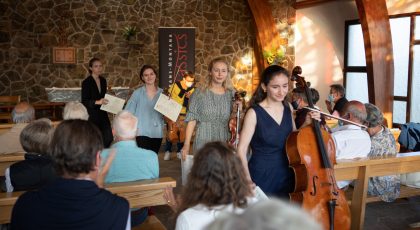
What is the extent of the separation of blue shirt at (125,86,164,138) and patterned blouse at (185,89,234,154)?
30.3 inches

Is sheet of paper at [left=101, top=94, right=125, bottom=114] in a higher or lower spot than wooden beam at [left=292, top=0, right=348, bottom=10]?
lower

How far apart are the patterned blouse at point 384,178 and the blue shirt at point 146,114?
1.84 m

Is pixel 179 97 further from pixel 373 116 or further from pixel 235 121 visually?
pixel 373 116

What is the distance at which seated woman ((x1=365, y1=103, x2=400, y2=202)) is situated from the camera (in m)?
3.55

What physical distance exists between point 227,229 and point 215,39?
9.48 meters

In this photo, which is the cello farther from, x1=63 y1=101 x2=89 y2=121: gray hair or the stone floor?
x1=63 y1=101 x2=89 y2=121: gray hair

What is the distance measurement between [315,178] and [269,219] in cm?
206

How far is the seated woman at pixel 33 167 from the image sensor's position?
2.29m

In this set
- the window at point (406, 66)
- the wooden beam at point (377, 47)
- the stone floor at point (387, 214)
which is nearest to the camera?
the stone floor at point (387, 214)

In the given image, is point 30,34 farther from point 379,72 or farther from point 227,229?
point 227,229

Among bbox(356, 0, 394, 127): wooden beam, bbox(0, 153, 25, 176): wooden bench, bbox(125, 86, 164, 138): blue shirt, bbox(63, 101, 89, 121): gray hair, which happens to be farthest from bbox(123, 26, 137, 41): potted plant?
bbox(0, 153, 25, 176): wooden bench

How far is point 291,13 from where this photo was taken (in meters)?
9.62

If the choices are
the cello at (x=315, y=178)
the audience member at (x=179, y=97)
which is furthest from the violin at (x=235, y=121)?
the audience member at (x=179, y=97)

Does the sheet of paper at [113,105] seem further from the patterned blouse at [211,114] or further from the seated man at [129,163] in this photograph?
the seated man at [129,163]
